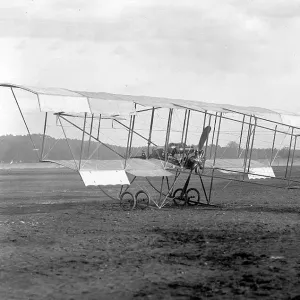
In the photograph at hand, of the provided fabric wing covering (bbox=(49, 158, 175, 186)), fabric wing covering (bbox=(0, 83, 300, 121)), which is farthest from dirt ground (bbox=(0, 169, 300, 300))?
fabric wing covering (bbox=(0, 83, 300, 121))

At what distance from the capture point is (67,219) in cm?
2231

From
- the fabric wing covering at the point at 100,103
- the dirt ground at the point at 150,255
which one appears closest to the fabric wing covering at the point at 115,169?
the dirt ground at the point at 150,255

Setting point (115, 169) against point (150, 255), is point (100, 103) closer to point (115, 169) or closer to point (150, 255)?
point (115, 169)

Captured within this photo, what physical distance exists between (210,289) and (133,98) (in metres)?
15.5

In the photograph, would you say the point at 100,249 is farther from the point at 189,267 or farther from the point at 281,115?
the point at 281,115

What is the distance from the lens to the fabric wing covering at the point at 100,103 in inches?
877

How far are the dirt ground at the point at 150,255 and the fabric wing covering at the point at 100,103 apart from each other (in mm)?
3756

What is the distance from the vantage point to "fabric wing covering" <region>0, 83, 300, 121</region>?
22.3 metres

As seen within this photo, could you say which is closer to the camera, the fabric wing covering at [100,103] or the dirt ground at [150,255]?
the dirt ground at [150,255]

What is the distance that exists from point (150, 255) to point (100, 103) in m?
10.1

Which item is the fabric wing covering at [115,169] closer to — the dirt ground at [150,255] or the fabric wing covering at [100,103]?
the dirt ground at [150,255]

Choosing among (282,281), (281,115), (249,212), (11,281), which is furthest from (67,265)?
(281,115)

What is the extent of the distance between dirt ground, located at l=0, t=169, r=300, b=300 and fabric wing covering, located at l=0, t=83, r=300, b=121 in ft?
12.3

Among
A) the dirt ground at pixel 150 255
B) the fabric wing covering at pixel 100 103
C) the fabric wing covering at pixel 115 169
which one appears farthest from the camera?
the fabric wing covering at pixel 115 169
